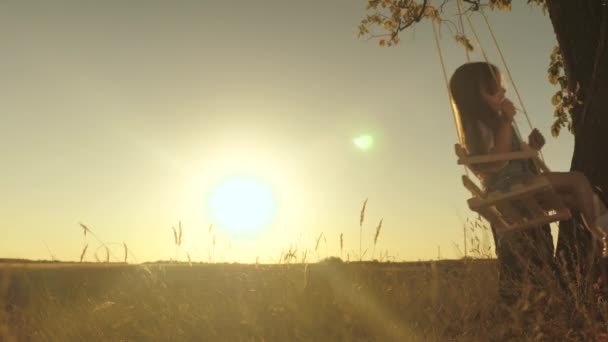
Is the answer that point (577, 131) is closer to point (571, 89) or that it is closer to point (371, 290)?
point (571, 89)

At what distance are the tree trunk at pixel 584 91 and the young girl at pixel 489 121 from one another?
3.15ft

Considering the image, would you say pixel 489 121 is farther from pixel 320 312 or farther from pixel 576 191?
pixel 320 312

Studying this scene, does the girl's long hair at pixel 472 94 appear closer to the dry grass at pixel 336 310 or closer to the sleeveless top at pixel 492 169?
the sleeveless top at pixel 492 169

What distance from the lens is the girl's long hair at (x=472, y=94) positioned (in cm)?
492

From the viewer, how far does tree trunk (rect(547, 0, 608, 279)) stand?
5508mm

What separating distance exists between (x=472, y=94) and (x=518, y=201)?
1.13m

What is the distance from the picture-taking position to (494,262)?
5.63m

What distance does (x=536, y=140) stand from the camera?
15.1ft

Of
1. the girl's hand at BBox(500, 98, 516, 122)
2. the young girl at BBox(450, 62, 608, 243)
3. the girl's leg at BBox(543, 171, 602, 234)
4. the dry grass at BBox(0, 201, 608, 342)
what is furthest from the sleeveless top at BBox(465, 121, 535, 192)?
the dry grass at BBox(0, 201, 608, 342)

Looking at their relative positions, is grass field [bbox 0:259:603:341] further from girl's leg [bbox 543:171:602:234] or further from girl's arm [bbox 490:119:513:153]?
girl's arm [bbox 490:119:513:153]

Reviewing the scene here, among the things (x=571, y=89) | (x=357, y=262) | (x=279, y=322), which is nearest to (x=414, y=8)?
(x=571, y=89)

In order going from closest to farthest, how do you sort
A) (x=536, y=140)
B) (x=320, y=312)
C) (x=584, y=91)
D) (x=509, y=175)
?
(x=320, y=312), (x=536, y=140), (x=509, y=175), (x=584, y=91)

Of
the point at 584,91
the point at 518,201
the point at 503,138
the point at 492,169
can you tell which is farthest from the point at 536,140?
the point at 584,91

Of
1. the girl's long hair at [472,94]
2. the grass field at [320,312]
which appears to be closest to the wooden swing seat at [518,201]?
the girl's long hair at [472,94]
